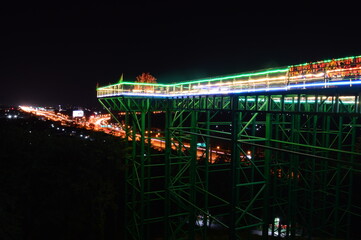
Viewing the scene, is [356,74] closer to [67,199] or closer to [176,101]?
[176,101]

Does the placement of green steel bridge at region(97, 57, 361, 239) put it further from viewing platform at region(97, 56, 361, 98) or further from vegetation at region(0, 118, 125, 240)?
vegetation at region(0, 118, 125, 240)

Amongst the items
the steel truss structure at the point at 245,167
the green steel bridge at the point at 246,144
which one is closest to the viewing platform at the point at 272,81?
the green steel bridge at the point at 246,144

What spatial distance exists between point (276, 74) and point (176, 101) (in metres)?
4.98

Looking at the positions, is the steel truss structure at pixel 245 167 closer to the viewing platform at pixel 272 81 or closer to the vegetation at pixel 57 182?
the viewing platform at pixel 272 81

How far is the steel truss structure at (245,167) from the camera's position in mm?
7600

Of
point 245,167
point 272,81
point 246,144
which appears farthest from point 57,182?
point 272,81

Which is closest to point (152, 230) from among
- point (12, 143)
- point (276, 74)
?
point (12, 143)

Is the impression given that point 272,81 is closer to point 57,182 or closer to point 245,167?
point 245,167

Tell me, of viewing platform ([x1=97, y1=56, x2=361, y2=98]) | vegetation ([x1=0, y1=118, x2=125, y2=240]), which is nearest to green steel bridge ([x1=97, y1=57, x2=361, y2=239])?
viewing platform ([x1=97, y1=56, x2=361, y2=98])

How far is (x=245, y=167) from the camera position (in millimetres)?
11227

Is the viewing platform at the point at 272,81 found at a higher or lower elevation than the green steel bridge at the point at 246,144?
higher

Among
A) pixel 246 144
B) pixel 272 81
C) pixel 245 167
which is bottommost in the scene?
pixel 245 167

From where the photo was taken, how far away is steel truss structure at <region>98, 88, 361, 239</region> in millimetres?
7600

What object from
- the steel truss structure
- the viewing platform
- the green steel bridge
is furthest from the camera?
the viewing platform
